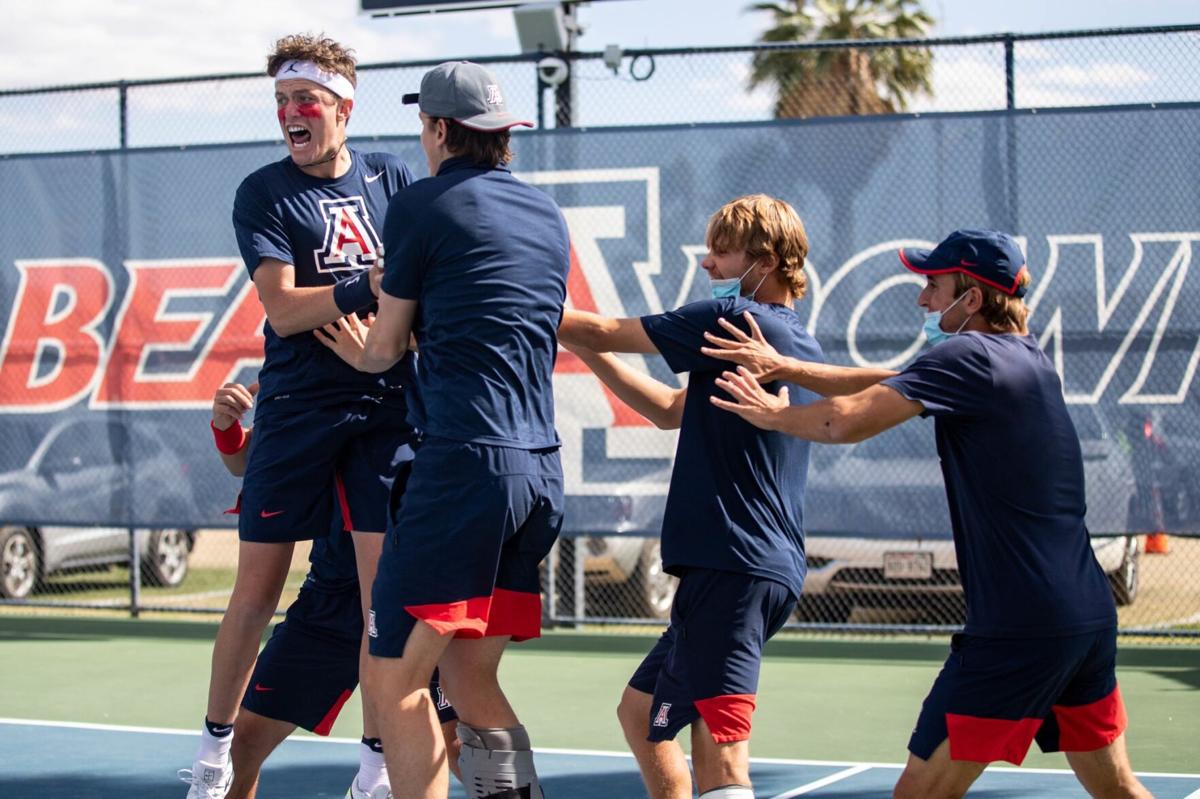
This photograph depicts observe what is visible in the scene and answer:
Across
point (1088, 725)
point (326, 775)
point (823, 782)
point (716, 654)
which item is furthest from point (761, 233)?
point (326, 775)

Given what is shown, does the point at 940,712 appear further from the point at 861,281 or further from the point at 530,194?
the point at 861,281

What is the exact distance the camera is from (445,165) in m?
4.07

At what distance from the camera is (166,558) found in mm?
13758

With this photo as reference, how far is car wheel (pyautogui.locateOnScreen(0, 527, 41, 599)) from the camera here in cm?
1176

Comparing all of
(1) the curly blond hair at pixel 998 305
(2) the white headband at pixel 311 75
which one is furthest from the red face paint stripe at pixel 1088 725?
(2) the white headband at pixel 311 75

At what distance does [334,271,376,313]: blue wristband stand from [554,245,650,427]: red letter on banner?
437 centimetres

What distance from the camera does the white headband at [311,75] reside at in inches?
187

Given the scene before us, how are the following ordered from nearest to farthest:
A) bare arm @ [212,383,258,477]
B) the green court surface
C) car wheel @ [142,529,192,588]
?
bare arm @ [212,383,258,477] < the green court surface < car wheel @ [142,529,192,588]

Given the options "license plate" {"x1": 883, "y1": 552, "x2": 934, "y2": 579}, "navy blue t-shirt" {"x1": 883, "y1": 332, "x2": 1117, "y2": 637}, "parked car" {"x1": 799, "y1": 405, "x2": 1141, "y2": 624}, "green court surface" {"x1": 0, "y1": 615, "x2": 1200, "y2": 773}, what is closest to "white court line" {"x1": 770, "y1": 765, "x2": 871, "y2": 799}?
"green court surface" {"x1": 0, "y1": 615, "x2": 1200, "y2": 773}

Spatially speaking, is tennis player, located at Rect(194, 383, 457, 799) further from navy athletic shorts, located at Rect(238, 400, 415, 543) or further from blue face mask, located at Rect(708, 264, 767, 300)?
blue face mask, located at Rect(708, 264, 767, 300)

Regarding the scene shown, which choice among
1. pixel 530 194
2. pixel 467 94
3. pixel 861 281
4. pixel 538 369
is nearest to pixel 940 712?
pixel 538 369

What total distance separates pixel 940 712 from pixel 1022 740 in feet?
0.68

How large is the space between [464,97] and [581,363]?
4904 millimetres

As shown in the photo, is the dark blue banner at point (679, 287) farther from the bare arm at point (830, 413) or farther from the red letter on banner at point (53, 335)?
the bare arm at point (830, 413)
